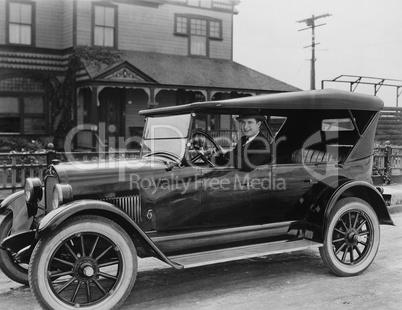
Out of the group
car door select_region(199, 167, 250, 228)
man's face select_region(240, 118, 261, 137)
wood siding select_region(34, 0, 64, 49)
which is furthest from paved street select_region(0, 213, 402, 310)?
wood siding select_region(34, 0, 64, 49)

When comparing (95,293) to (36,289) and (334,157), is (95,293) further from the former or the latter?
(334,157)

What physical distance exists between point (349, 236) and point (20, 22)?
56.6 feet

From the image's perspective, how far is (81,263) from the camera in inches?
155

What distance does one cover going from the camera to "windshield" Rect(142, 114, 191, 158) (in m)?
4.78

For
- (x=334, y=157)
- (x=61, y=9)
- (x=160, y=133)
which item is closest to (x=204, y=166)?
(x=160, y=133)

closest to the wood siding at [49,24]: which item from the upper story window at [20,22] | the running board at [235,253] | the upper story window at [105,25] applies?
the upper story window at [20,22]

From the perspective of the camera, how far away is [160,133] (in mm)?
5141

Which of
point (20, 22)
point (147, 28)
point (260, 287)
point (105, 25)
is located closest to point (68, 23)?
point (105, 25)

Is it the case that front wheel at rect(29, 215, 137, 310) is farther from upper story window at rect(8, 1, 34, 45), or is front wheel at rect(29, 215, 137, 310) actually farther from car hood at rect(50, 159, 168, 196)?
upper story window at rect(8, 1, 34, 45)

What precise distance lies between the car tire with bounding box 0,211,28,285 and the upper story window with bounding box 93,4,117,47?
1572cm

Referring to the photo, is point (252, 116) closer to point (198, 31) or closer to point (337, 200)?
point (337, 200)

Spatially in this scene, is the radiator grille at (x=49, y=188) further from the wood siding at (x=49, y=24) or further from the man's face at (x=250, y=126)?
the wood siding at (x=49, y=24)

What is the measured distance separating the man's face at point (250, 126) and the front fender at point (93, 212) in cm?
170

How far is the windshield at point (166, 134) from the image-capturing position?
4.78 m
